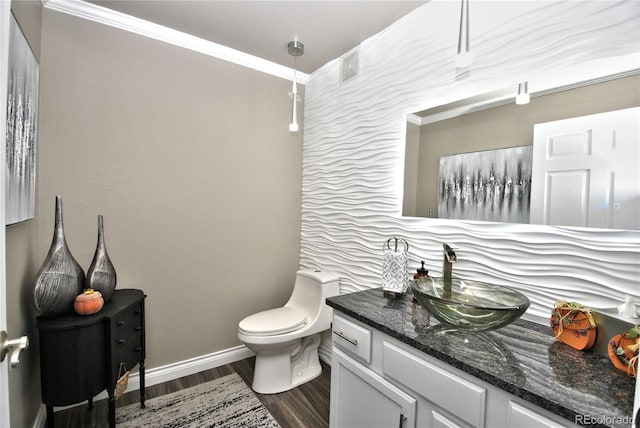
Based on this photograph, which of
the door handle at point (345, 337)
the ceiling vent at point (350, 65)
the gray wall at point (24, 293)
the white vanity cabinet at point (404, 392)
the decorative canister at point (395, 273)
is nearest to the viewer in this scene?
the white vanity cabinet at point (404, 392)

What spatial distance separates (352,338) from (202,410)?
1215 mm

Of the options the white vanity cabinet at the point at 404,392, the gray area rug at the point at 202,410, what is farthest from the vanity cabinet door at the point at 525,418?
the gray area rug at the point at 202,410

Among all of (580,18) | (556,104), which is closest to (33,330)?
(556,104)

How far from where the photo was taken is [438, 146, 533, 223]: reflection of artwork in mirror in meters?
1.33

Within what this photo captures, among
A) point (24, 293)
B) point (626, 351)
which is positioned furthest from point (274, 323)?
point (626, 351)

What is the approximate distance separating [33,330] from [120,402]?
0.73 m

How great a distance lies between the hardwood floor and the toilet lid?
0.46 meters

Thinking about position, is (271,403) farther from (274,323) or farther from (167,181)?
(167,181)

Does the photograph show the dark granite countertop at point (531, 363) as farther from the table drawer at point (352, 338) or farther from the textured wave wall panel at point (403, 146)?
the textured wave wall panel at point (403, 146)

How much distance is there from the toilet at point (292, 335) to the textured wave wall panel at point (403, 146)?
7.5 inches

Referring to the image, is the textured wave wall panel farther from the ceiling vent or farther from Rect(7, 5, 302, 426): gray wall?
Rect(7, 5, 302, 426): gray wall

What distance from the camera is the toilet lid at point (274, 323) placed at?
6.35 ft

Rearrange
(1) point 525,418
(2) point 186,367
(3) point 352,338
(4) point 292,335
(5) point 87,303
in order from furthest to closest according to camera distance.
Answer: (2) point 186,367 → (4) point 292,335 → (5) point 87,303 → (3) point 352,338 → (1) point 525,418

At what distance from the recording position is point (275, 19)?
6.18 ft
